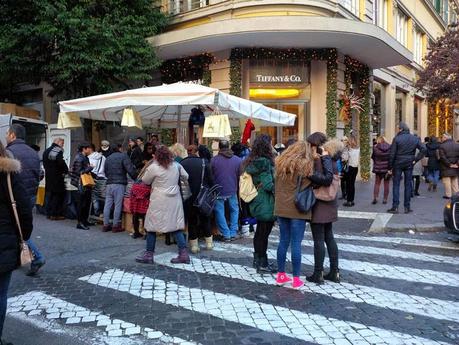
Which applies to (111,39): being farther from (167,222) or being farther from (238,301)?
(238,301)

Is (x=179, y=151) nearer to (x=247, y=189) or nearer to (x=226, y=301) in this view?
(x=247, y=189)

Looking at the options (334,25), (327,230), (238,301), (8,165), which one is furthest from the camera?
(334,25)

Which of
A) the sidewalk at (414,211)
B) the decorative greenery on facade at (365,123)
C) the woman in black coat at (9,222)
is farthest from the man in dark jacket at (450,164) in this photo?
the woman in black coat at (9,222)

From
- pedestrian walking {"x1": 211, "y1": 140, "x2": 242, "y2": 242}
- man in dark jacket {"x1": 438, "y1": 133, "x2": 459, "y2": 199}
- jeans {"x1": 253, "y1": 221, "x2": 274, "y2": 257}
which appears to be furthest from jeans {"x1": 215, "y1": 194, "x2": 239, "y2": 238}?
man in dark jacket {"x1": 438, "y1": 133, "x2": 459, "y2": 199}

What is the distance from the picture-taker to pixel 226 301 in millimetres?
5184

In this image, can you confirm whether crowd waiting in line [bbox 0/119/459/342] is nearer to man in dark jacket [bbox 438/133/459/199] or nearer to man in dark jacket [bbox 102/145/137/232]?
man in dark jacket [bbox 102/145/137/232]

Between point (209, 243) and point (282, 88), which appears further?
point (282, 88)

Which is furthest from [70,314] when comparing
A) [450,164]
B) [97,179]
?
[450,164]

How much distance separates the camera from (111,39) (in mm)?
14539

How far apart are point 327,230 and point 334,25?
385 inches

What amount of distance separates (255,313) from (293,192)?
1518 mm

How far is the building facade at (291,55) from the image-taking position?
1441cm

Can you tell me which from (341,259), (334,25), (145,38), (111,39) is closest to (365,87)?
(334,25)

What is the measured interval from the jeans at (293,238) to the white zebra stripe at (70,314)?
77.1 inches
